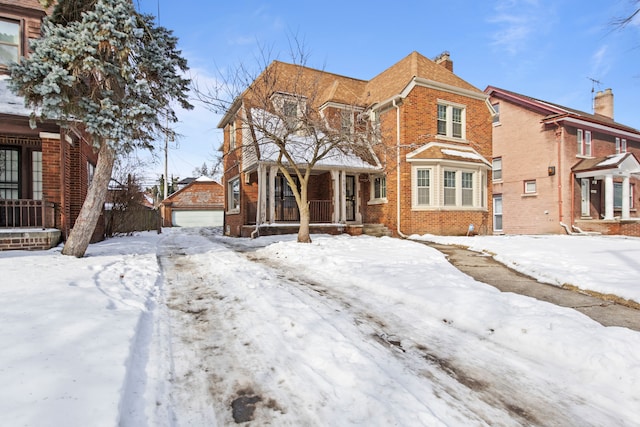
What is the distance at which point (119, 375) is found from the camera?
7.15 feet

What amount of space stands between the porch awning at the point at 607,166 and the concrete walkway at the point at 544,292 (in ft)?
42.3

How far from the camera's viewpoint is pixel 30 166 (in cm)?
1010

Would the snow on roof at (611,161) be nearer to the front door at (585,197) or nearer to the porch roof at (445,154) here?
the front door at (585,197)

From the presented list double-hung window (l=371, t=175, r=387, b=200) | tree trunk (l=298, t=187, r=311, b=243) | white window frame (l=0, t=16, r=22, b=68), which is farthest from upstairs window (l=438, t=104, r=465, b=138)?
white window frame (l=0, t=16, r=22, b=68)

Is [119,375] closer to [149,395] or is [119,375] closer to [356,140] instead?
[149,395]

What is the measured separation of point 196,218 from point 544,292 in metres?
34.3

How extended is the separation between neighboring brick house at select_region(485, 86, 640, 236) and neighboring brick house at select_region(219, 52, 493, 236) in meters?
4.33

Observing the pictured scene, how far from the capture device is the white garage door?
112ft

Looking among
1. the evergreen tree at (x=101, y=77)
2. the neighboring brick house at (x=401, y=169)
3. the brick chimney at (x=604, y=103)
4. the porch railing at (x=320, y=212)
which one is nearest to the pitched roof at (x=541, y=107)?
the brick chimney at (x=604, y=103)

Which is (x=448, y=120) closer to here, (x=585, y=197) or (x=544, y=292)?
(x=585, y=197)

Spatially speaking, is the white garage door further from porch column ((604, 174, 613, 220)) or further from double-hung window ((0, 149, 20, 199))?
porch column ((604, 174, 613, 220))

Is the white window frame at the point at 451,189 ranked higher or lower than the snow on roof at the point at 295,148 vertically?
lower

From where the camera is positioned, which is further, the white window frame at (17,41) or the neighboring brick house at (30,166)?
the white window frame at (17,41)

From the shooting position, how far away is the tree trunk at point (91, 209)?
24.0 ft
